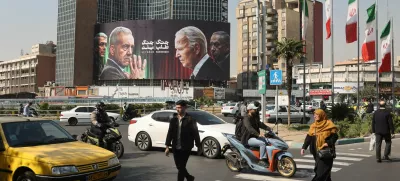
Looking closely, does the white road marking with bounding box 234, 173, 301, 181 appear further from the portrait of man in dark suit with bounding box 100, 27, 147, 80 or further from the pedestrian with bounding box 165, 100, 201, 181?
the portrait of man in dark suit with bounding box 100, 27, 147, 80

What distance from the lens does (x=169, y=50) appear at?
103m

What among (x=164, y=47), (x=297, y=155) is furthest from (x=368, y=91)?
(x=297, y=155)

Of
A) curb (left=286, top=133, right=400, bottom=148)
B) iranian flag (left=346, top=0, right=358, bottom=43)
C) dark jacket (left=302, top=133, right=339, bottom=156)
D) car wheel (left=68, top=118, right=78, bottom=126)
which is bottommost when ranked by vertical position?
car wheel (left=68, top=118, right=78, bottom=126)

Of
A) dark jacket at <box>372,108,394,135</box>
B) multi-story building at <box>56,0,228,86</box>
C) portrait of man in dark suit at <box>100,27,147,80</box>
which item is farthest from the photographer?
multi-story building at <box>56,0,228,86</box>

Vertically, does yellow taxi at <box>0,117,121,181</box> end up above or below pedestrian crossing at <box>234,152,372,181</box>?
above

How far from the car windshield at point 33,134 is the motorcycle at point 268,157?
3613 millimetres

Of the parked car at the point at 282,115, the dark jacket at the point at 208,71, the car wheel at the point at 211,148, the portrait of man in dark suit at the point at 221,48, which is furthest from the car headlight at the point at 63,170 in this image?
the portrait of man in dark suit at the point at 221,48

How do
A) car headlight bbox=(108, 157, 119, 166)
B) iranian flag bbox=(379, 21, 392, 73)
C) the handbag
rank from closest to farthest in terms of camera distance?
the handbag, car headlight bbox=(108, 157, 119, 166), iranian flag bbox=(379, 21, 392, 73)

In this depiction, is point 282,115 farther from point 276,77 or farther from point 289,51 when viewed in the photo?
point 276,77

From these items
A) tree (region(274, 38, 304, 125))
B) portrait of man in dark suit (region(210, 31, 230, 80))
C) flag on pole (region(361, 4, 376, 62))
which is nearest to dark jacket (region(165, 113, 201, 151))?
tree (region(274, 38, 304, 125))

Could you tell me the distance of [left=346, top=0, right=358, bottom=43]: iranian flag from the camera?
23812mm

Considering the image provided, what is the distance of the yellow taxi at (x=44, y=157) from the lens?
595 cm

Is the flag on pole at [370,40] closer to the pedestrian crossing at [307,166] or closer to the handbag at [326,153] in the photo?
the pedestrian crossing at [307,166]

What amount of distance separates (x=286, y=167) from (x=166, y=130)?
16.0 feet
